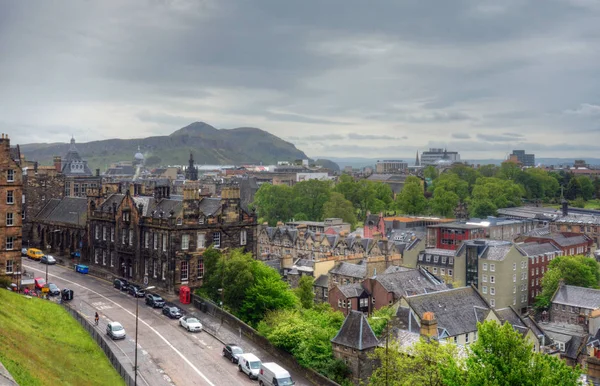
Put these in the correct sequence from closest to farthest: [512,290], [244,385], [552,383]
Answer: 1. [552,383]
2. [244,385]
3. [512,290]

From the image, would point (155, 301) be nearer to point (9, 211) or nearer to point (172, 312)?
point (172, 312)

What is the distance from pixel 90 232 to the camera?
83750mm

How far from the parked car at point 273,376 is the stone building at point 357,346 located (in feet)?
26.4

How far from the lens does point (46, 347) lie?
40500 mm

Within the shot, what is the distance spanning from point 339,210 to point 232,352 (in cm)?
11003

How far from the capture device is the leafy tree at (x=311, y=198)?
16800 centimetres

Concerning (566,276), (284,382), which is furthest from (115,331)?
(566,276)

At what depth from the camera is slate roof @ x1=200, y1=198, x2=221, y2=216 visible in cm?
7475

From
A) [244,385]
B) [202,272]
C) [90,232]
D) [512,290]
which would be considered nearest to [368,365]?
A: [244,385]

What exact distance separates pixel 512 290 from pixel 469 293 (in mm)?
31630

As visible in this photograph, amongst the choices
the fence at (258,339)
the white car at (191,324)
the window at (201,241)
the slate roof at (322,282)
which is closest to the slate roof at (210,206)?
the window at (201,241)

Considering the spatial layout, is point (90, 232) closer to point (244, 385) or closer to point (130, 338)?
point (130, 338)

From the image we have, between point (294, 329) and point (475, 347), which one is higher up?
point (475, 347)

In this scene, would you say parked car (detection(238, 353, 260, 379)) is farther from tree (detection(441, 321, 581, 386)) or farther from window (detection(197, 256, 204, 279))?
window (detection(197, 256, 204, 279))
